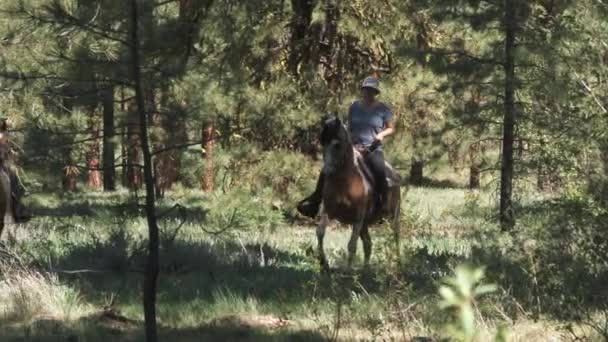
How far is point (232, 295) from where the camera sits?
10.6 m

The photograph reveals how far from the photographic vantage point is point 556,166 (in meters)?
8.98

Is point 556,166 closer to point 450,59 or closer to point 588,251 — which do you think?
point 588,251

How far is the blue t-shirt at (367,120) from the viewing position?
13.2m

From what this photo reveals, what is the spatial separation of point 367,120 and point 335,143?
26.8 inches

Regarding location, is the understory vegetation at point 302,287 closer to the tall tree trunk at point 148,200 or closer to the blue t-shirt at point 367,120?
the tall tree trunk at point 148,200

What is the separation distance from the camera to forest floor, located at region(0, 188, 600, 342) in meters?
8.29

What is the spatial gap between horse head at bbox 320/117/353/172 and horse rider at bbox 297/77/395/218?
17.3 inches

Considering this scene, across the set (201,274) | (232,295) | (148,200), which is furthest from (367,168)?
(148,200)

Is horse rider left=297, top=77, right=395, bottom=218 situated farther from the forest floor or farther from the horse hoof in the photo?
the horse hoof

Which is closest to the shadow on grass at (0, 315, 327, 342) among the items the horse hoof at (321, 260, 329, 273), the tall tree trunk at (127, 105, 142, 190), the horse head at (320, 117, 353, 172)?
the horse hoof at (321, 260, 329, 273)

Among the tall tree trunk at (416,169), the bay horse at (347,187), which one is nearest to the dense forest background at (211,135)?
the bay horse at (347,187)

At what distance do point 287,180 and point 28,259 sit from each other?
9.46 m

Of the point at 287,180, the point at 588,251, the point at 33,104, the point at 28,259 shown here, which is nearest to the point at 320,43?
the point at 287,180

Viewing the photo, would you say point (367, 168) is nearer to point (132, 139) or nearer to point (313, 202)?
point (313, 202)
